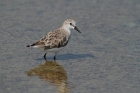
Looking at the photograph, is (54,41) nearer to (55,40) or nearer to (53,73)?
(55,40)

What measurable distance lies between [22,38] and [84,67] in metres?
2.80

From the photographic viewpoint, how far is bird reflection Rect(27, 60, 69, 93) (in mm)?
9516

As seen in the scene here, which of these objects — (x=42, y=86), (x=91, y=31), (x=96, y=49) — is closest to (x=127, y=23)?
(x=91, y=31)

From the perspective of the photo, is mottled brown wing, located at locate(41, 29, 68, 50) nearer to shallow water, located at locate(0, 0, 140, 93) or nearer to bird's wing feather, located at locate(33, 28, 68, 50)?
bird's wing feather, located at locate(33, 28, 68, 50)

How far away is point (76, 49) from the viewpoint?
39.6 feet

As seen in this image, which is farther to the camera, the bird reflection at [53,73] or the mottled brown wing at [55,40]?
the mottled brown wing at [55,40]

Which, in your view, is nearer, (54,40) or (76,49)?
(54,40)

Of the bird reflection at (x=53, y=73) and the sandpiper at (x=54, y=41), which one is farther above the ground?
the sandpiper at (x=54, y=41)

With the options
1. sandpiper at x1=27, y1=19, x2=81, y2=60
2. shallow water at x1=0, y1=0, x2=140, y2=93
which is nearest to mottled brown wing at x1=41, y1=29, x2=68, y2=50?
sandpiper at x1=27, y1=19, x2=81, y2=60

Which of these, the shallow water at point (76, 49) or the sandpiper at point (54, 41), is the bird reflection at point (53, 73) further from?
the sandpiper at point (54, 41)

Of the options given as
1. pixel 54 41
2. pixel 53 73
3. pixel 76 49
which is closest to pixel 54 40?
pixel 54 41

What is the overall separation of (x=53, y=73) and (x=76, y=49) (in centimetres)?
190

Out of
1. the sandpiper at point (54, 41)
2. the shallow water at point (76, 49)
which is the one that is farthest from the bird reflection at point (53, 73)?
the sandpiper at point (54, 41)

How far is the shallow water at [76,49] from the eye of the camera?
9555 mm
